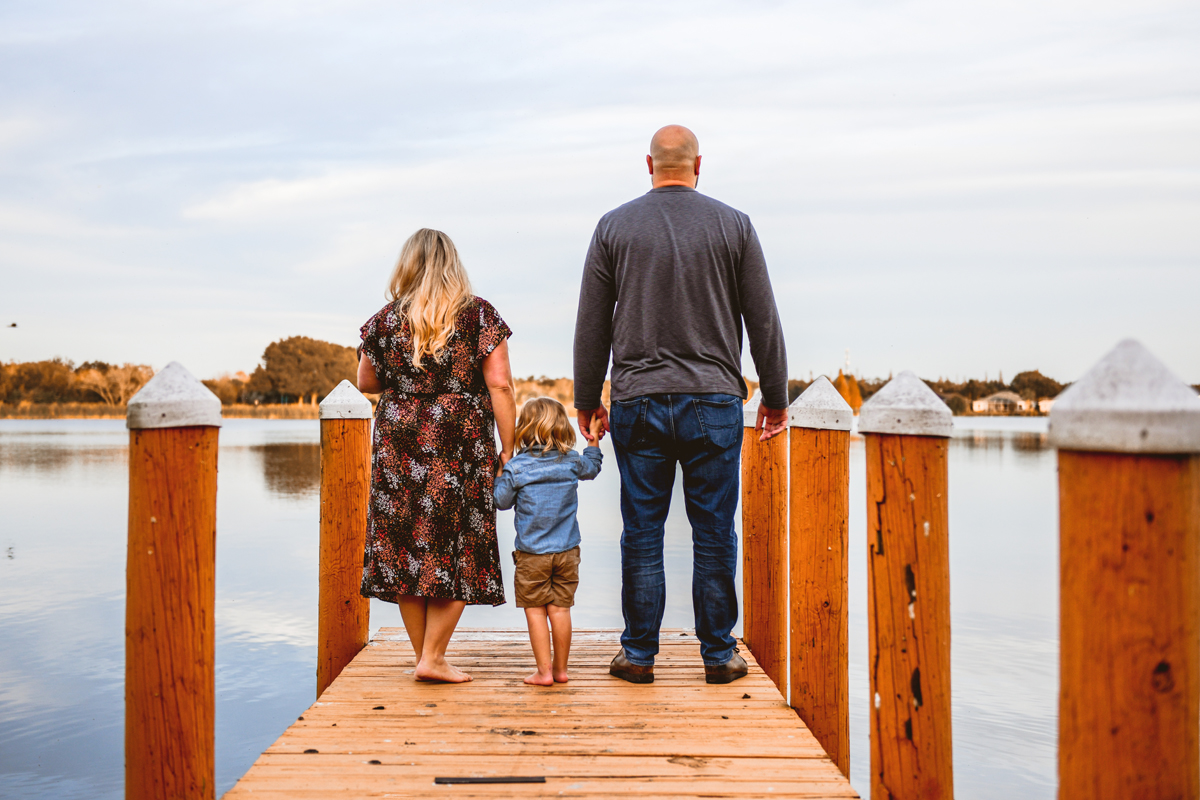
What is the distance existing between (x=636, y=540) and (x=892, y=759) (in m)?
1.27

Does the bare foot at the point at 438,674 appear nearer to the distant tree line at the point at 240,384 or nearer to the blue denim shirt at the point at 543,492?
the blue denim shirt at the point at 543,492

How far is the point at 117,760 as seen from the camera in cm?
643

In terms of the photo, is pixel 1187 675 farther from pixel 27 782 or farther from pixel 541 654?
pixel 27 782

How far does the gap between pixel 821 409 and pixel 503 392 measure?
4.07 feet

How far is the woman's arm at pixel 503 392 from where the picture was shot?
3281 mm

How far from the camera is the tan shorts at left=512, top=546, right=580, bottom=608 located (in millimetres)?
3258

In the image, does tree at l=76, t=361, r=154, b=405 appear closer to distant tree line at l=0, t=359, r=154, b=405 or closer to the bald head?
distant tree line at l=0, t=359, r=154, b=405

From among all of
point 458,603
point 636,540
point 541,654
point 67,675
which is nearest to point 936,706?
point 636,540

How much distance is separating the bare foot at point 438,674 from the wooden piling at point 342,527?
64 centimetres

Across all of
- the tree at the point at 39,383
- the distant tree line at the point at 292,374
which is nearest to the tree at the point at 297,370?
the distant tree line at the point at 292,374

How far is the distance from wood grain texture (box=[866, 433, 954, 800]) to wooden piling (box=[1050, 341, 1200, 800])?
60cm

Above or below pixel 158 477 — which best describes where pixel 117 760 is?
below

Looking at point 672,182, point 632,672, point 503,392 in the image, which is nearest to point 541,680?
point 632,672

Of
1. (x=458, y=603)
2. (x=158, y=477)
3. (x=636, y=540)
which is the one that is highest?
(x=158, y=477)
